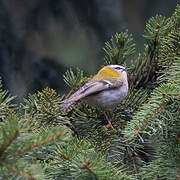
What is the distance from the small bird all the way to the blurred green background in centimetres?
40

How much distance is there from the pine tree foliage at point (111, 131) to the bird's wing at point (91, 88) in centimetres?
5

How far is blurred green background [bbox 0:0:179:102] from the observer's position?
238 cm

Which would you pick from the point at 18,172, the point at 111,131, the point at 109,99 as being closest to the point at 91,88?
the point at 109,99

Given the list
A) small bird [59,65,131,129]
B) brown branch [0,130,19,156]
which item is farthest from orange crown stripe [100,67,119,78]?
brown branch [0,130,19,156]

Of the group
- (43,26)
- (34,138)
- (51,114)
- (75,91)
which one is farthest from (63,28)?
(34,138)

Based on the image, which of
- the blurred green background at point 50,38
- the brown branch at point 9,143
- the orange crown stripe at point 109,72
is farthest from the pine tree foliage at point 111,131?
the blurred green background at point 50,38

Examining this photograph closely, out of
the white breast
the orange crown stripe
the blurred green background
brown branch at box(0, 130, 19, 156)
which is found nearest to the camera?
brown branch at box(0, 130, 19, 156)

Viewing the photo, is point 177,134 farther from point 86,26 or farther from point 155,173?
point 86,26

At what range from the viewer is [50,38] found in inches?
101

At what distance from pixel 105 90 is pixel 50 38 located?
70cm

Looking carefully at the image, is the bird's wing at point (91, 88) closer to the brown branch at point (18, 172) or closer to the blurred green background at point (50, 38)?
the blurred green background at point (50, 38)

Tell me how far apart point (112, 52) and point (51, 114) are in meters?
0.53

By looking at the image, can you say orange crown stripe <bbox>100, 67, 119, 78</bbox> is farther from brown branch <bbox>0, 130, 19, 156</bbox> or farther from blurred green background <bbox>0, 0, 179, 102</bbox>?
brown branch <bbox>0, 130, 19, 156</bbox>

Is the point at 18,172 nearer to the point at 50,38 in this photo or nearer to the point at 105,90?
the point at 105,90
